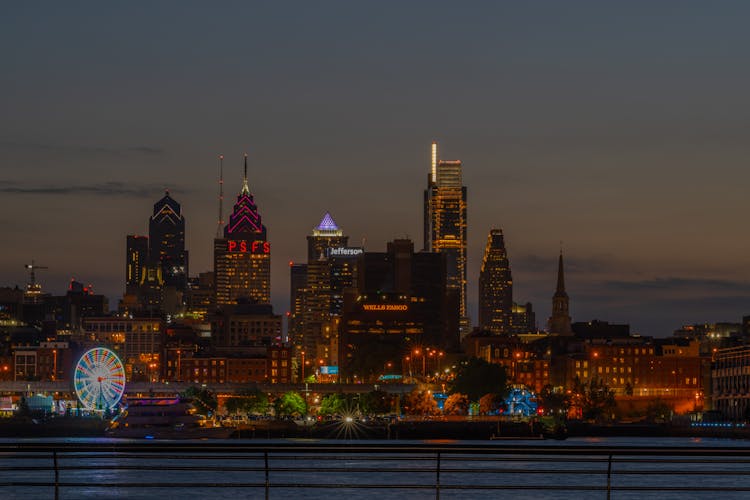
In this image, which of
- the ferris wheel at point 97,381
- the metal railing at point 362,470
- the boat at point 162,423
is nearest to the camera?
the metal railing at point 362,470

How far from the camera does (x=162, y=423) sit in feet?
543

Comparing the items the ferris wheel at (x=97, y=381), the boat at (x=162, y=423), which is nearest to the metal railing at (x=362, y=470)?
the boat at (x=162, y=423)

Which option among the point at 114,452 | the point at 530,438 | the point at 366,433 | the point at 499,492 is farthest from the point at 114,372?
the point at 114,452

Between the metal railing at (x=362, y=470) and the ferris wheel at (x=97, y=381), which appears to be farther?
the ferris wheel at (x=97, y=381)

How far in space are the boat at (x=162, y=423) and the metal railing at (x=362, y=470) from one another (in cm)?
5414

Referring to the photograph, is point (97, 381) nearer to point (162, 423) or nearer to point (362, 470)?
point (162, 423)

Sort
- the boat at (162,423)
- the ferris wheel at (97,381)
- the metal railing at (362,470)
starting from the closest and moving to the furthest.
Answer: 1. the metal railing at (362,470)
2. the boat at (162,423)
3. the ferris wheel at (97,381)

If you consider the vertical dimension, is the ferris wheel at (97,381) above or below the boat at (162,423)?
above

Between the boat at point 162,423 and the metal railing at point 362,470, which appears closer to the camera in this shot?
the metal railing at point 362,470

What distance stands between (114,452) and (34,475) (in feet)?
183

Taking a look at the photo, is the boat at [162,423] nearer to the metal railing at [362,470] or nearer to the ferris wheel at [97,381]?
the ferris wheel at [97,381]

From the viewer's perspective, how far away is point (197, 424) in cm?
17088

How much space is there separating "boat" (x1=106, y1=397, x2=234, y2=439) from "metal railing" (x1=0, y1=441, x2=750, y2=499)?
54145 millimetres

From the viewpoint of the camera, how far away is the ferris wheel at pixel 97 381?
180000 mm
